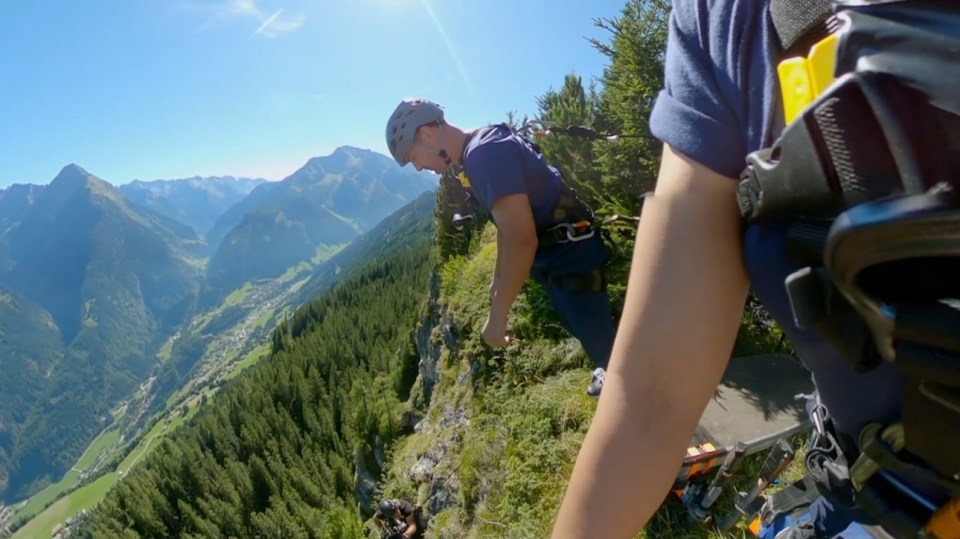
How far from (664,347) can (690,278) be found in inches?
5.0

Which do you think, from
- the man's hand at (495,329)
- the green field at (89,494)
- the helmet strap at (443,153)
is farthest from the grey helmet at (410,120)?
the green field at (89,494)

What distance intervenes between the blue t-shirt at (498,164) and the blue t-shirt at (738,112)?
6.21 feet

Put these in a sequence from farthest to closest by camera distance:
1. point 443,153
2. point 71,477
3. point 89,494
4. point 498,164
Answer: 1. point 71,477
2. point 89,494
3. point 443,153
4. point 498,164

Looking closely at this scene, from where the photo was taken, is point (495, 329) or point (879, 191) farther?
point (495, 329)

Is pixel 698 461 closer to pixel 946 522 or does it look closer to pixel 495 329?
pixel 495 329

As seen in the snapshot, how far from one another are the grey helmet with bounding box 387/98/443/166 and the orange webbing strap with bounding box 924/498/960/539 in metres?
3.52

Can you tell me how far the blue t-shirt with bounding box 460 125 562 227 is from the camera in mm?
2799

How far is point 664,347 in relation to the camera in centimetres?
81

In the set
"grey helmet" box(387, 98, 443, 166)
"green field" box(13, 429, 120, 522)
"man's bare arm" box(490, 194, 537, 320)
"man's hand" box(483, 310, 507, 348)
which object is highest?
"grey helmet" box(387, 98, 443, 166)

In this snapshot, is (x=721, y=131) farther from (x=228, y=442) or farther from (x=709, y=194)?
(x=228, y=442)

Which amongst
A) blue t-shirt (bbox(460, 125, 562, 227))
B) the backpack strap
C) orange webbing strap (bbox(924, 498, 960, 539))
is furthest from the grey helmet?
orange webbing strap (bbox(924, 498, 960, 539))

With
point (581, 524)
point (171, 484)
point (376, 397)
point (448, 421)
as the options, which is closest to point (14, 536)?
point (171, 484)

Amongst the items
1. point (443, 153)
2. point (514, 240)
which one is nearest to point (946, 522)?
point (514, 240)

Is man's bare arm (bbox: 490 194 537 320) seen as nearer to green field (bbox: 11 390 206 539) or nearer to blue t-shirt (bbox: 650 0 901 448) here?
blue t-shirt (bbox: 650 0 901 448)
